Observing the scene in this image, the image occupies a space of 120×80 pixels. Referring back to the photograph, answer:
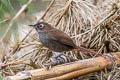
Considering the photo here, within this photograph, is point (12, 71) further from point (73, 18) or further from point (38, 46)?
point (73, 18)

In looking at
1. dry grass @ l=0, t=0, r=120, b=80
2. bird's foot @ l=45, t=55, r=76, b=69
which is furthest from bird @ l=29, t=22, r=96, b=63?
dry grass @ l=0, t=0, r=120, b=80

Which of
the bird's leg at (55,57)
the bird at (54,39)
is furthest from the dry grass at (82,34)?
the bird at (54,39)

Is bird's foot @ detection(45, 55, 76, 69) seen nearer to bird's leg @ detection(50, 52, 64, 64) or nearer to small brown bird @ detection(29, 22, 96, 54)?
bird's leg @ detection(50, 52, 64, 64)

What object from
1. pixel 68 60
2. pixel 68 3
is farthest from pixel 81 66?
pixel 68 3

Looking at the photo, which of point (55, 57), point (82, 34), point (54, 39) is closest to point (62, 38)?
point (54, 39)

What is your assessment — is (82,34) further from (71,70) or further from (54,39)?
(71,70)

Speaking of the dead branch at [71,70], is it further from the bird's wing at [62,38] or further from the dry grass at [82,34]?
the bird's wing at [62,38]
